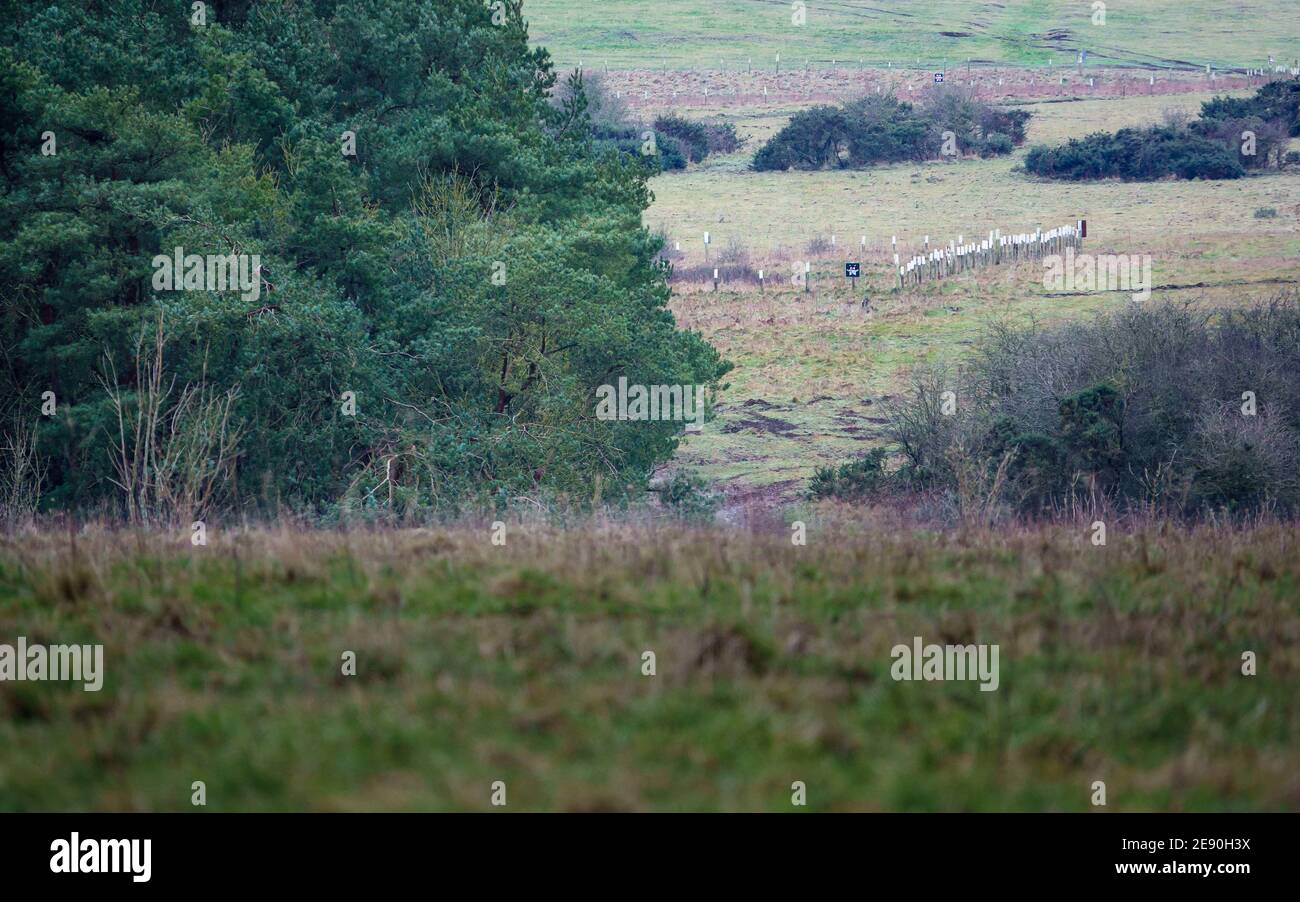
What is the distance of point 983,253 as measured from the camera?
40.0 metres

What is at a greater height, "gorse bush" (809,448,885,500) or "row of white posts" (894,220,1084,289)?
"row of white posts" (894,220,1084,289)

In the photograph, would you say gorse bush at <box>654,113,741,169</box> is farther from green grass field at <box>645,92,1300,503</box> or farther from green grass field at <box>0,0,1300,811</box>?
green grass field at <box>0,0,1300,811</box>

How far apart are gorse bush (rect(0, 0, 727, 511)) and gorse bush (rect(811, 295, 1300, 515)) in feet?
16.5

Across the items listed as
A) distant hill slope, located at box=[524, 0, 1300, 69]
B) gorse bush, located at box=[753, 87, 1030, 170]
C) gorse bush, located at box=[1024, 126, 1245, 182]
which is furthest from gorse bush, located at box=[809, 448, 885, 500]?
distant hill slope, located at box=[524, 0, 1300, 69]

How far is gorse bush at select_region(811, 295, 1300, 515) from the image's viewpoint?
18.6 meters

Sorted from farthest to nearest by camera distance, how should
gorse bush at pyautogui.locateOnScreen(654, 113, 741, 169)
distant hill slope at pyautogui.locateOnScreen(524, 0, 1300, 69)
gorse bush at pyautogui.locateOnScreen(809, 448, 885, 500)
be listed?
distant hill slope at pyautogui.locateOnScreen(524, 0, 1300, 69) < gorse bush at pyautogui.locateOnScreen(654, 113, 741, 169) < gorse bush at pyautogui.locateOnScreen(809, 448, 885, 500)

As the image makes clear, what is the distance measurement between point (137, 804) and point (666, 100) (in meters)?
76.3

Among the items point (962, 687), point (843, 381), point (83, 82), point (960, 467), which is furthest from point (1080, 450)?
point (83, 82)

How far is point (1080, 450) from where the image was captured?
19.6 m

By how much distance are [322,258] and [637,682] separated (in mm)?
17364

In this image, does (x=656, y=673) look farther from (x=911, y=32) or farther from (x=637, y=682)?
(x=911, y=32)

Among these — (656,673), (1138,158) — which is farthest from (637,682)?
(1138,158)

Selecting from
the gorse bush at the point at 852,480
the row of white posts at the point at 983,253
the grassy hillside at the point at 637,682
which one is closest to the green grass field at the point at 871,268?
the row of white posts at the point at 983,253
